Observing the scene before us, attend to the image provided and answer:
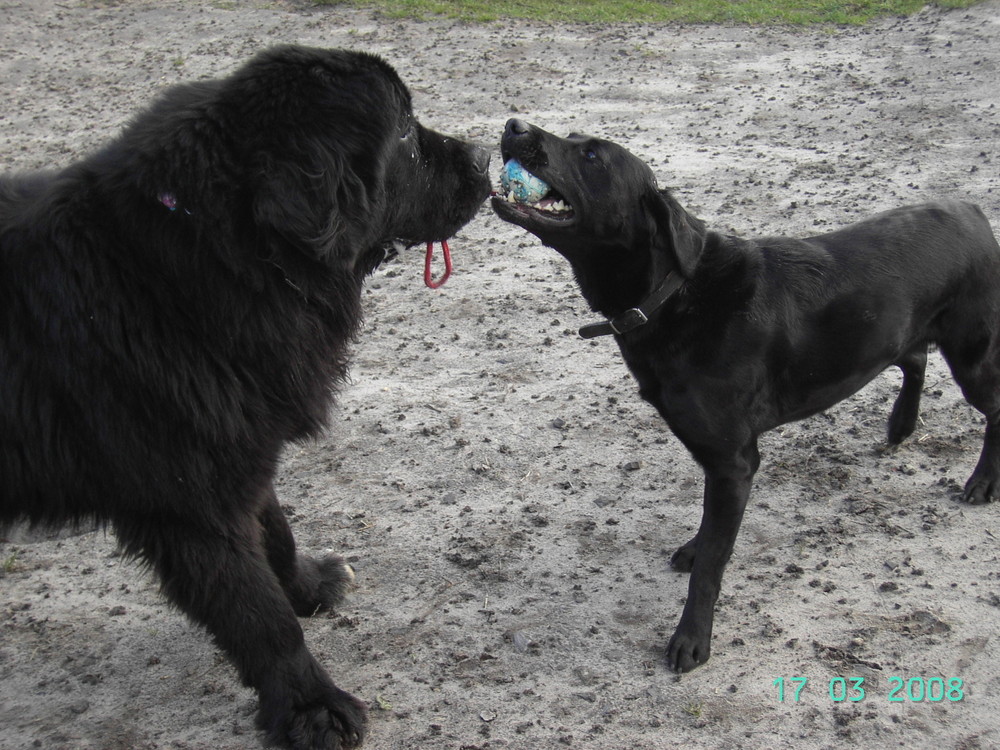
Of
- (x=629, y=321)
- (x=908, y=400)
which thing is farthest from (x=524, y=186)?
(x=908, y=400)

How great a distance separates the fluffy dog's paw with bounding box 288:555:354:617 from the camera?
3336 millimetres

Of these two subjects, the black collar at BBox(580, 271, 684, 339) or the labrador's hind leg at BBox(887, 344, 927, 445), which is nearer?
the black collar at BBox(580, 271, 684, 339)

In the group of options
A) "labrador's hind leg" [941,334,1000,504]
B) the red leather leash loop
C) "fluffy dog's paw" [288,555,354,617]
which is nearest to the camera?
the red leather leash loop

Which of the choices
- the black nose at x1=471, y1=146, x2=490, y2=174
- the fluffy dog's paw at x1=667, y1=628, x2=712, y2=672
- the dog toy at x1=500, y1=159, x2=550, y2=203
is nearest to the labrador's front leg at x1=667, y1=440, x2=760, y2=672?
the fluffy dog's paw at x1=667, y1=628, x2=712, y2=672

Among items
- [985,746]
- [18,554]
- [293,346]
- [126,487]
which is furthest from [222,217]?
[985,746]

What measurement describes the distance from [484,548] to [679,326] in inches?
45.0

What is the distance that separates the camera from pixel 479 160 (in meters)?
3.21

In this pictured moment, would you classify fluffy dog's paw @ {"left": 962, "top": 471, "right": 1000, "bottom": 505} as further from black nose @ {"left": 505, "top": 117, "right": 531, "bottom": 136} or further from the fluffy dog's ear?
the fluffy dog's ear

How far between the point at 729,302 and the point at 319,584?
174cm

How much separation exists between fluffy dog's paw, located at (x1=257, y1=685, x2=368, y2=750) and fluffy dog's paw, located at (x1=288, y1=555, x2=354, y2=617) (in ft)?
1.71

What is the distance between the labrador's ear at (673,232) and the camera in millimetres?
3162

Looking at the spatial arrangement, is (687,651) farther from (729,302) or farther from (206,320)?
(206,320)

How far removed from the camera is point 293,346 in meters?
2.71

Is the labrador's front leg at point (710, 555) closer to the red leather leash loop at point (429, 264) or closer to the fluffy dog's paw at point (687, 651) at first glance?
the fluffy dog's paw at point (687, 651)
